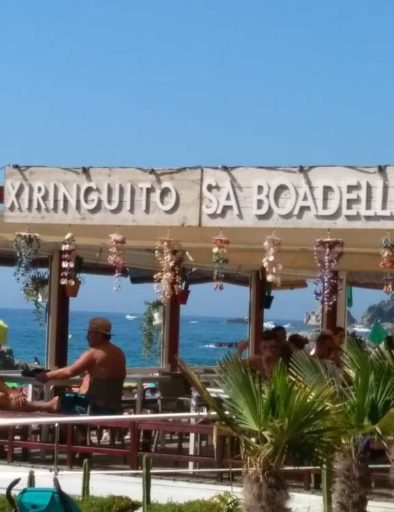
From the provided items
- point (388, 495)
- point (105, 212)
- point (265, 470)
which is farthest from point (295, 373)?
point (105, 212)

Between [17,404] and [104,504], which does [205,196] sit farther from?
[104,504]

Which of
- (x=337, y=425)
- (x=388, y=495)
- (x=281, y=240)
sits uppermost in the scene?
(x=281, y=240)

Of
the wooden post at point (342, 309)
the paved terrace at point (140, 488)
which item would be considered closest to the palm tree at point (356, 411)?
the paved terrace at point (140, 488)

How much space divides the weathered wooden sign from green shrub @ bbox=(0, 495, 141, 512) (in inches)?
113

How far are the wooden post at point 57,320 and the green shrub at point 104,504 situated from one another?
21.3 ft

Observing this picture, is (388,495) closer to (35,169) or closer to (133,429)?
(133,429)

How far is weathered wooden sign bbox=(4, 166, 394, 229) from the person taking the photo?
9.08 metres

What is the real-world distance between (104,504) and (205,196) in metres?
3.17

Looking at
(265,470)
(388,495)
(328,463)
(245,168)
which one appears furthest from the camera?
(245,168)

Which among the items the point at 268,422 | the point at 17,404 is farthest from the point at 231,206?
the point at 268,422

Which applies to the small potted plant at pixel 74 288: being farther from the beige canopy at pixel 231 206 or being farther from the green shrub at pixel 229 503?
the green shrub at pixel 229 503

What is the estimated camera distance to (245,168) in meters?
9.45

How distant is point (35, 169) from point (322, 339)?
3.03m

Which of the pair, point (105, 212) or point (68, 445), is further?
point (105, 212)
